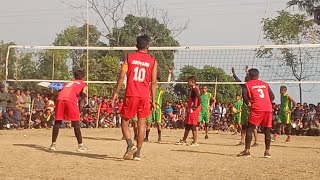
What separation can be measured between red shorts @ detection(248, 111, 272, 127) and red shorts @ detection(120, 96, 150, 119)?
9.72 ft

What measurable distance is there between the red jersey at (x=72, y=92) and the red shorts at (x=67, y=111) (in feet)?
0.28

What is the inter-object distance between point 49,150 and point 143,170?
386 cm

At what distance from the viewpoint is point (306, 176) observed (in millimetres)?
8648

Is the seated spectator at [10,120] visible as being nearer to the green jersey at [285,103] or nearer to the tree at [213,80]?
the tree at [213,80]

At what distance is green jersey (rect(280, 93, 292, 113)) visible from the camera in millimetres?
19047

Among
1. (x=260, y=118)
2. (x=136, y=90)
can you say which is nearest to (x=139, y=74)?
(x=136, y=90)

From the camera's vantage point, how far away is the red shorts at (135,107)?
33.6 feet

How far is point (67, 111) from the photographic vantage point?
487 inches

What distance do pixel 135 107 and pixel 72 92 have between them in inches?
104

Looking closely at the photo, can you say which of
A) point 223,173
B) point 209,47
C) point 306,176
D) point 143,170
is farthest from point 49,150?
point 209,47

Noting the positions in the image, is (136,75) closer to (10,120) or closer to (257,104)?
(257,104)

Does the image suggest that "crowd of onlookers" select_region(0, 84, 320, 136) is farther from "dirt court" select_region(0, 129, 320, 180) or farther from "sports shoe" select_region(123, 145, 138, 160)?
"sports shoe" select_region(123, 145, 138, 160)

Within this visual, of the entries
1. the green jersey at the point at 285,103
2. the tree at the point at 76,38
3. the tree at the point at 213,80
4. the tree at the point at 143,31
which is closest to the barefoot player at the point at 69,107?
the green jersey at the point at 285,103

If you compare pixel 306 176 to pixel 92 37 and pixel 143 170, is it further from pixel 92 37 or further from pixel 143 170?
pixel 92 37
